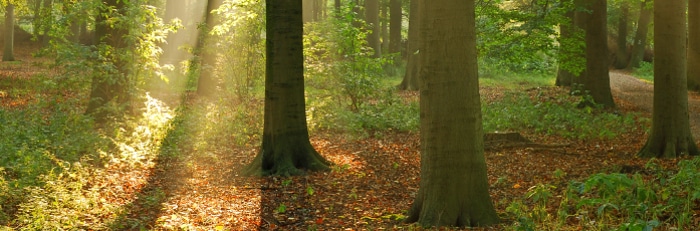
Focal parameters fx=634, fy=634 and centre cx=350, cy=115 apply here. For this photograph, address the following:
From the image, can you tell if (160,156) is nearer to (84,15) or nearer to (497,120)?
(84,15)

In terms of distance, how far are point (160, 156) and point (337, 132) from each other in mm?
5120

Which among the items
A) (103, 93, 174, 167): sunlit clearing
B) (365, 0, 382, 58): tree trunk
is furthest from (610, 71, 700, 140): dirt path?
(103, 93, 174, 167): sunlit clearing

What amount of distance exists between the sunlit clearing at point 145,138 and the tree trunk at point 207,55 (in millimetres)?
2803

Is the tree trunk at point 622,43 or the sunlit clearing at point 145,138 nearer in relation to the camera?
the sunlit clearing at point 145,138

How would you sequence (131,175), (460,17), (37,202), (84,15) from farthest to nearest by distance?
(84,15) → (131,175) → (37,202) → (460,17)

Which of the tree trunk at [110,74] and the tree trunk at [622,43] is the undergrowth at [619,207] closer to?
the tree trunk at [110,74]

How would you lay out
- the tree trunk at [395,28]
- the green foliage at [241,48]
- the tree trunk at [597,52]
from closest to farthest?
the green foliage at [241,48] → the tree trunk at [597,52] → the tree trunk at [395,28]

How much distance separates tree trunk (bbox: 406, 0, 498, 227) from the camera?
→ 6.82 meters

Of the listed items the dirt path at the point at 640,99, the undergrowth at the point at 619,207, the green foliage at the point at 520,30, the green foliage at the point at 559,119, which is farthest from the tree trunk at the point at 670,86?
the undergrowth at the point at 619,207

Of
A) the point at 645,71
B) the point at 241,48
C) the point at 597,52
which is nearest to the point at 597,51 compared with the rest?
the point at 597,52

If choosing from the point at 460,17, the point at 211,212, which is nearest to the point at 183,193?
the point at 211,212

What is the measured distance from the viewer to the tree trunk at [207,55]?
17828 millimetres

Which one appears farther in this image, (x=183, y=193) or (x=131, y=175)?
(x=131, y=175)

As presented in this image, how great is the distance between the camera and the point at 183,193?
32.1ft
